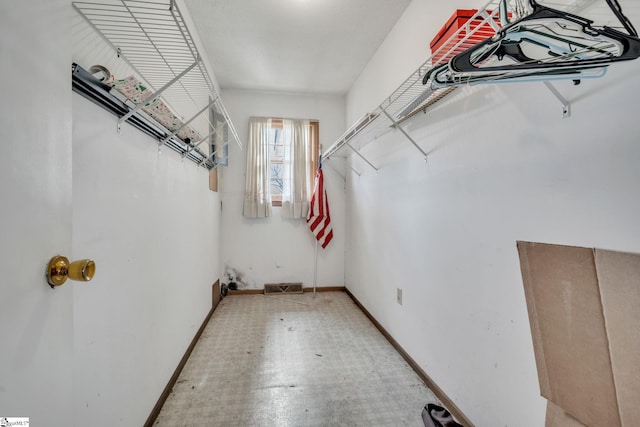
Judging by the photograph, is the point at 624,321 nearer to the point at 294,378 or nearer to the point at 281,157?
the point at 294,378

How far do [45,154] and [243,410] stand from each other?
62.6 inches

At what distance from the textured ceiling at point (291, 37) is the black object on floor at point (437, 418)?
267 centimetres

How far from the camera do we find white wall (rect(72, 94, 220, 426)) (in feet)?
2.87

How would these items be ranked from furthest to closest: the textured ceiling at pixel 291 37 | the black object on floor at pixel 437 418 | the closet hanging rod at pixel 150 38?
the textured ceiling at pixel 291 37, the black object on floor at pixel 437 418, the closet hanging rod at pixel 150 38

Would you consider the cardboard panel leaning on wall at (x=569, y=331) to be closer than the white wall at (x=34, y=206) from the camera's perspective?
No

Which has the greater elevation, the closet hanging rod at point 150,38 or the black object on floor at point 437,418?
the closet hanging rod at point 150,38

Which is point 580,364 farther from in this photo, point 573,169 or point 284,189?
point 284,189

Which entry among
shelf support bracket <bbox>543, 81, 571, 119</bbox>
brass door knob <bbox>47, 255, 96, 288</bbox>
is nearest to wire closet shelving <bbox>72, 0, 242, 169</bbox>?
brass door knob <bbox>47, 255, 96, 288</bbox>

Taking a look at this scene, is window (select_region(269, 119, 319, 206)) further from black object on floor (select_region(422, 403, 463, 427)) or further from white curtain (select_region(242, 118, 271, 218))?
black object on floor (select_region(422, 403, 463, 427))

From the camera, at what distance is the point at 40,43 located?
1.64 ft

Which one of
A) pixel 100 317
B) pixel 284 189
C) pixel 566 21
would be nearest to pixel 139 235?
pixel 100 317

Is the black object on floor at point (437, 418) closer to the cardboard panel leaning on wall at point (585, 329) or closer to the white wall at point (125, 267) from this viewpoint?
the cardboard panel leaning on wall at point (585, 329)

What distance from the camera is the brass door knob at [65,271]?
1.68 ft

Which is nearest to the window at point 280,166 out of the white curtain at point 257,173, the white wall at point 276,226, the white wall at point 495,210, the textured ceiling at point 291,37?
the white curtain at point 257,173
